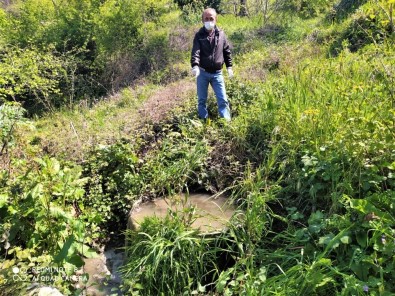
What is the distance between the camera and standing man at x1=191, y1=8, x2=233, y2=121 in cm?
501

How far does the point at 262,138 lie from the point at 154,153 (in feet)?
4.67

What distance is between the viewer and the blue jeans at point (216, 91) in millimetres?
5068

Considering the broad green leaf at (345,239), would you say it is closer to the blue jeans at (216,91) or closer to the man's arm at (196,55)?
the blue jeans at (216,91)

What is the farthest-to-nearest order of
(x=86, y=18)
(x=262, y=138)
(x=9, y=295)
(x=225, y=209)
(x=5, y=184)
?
(x=86, y=18) < (x=262, y=138) < (x=5, y=184) < (x=225, y=209) < (x=9, y=295)

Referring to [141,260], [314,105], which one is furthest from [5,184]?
[314,105]

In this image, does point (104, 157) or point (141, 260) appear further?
point (104, 157)

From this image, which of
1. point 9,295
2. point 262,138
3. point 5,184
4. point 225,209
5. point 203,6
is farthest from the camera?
point 203,6

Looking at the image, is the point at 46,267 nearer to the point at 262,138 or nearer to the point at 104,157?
the point at 104,157

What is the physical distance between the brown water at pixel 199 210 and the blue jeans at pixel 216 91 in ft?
5.30

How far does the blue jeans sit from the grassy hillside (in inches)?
7.2

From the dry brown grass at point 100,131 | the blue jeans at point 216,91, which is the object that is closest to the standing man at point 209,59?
the blue jeans at point 216,91

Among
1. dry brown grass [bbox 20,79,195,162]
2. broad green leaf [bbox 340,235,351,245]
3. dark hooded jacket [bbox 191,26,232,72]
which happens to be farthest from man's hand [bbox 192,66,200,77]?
broad green leaf [bbox 340,235,351,245]

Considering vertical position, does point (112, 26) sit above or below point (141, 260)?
above

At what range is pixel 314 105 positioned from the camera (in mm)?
3646
